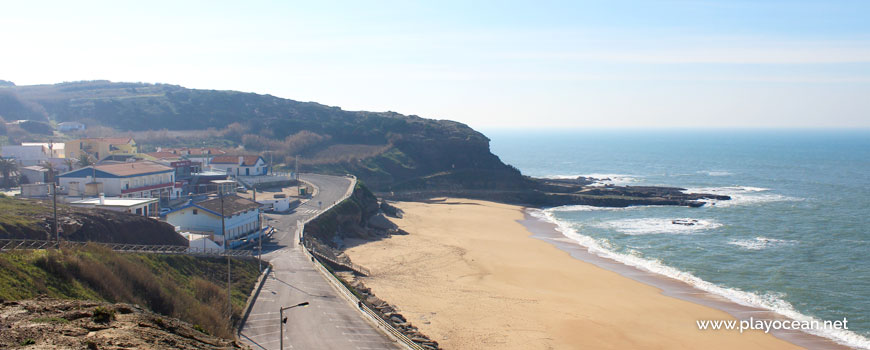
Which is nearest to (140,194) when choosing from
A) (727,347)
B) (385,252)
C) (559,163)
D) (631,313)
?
(385,252)

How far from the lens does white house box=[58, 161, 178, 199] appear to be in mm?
46669

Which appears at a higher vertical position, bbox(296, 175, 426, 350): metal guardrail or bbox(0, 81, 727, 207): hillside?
bbox(0, 81, 727, 207): hillside

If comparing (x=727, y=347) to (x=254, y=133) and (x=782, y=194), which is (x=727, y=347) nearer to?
(x=782, y=194)

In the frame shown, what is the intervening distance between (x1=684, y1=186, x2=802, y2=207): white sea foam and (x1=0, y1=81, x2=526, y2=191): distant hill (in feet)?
89.8

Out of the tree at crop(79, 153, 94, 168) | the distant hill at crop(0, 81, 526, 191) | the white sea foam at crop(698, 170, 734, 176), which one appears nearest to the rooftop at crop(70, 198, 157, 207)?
the tree at crop(79, 153, 94, 168)

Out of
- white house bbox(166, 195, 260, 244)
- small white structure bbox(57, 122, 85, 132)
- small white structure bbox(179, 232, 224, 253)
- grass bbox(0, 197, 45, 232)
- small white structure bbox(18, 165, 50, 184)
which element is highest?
small white structure bbox(57, 122, 85, 132)

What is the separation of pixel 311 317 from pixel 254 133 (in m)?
99.7

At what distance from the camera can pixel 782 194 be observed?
84.2 metres

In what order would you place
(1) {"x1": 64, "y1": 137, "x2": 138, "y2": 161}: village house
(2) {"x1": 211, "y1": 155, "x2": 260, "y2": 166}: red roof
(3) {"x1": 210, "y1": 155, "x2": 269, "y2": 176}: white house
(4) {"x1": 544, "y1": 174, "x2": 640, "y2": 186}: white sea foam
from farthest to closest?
(4) {"x1": 544, "y1": 174, "x2": 640, "y2": 186}: white sea foam < (2) {"x1": 211, "y1": 155, "x2": 260, "y2": 166}: red roof < (3) {"x1": 210, "y1": 155, "x2": 269, "y2": 176}: white house < (1) {"x1": 64, "y1": 137, "x2": 138, "y2": 161}: village house

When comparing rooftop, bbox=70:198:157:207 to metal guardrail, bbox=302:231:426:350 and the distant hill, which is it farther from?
the distant hill

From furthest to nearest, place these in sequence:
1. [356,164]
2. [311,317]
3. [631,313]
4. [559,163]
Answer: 1. [559,163]
2. [356,164]
3. [631,313]
4. [311,317]

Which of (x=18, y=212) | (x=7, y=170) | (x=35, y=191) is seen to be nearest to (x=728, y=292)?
(x=18, y=212)

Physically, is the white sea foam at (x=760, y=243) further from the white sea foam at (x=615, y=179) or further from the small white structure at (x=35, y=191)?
the small white structure at (x=35, y=191)

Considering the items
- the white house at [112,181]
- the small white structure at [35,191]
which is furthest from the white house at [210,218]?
the small white structure at [35,191]
